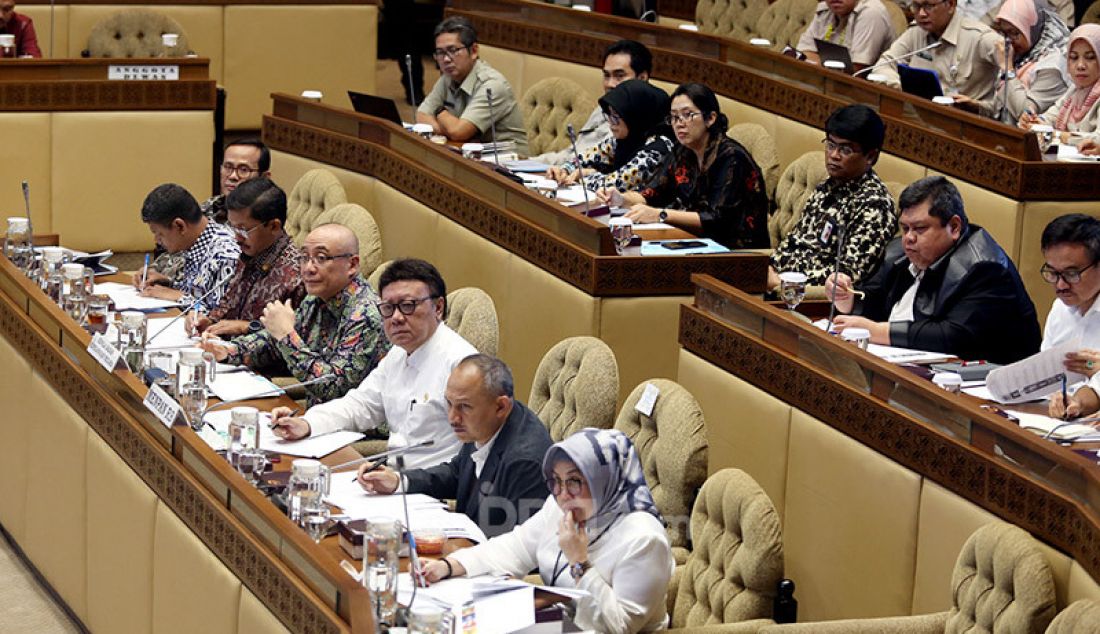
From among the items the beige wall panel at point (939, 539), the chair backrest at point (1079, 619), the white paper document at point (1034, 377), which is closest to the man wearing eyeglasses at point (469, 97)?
the white paper document at point (1034, 377)

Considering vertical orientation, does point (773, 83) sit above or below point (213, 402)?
above

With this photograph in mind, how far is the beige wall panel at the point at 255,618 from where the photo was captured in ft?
10.8

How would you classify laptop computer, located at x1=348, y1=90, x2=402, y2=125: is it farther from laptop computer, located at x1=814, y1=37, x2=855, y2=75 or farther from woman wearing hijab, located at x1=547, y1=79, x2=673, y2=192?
laptop computer, located at x1=814, y1=37, x2=855, y2=75

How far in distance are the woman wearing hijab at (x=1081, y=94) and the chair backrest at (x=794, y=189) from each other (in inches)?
32.1

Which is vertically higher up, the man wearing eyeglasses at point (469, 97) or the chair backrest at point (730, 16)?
the chair backrest at point (730, 16)

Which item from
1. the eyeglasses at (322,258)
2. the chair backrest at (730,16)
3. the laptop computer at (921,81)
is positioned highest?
the chair backrest at (730,16)

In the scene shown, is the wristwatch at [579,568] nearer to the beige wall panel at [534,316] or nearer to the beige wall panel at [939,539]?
the beige wall panel at [939,539]

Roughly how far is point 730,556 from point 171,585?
125cm

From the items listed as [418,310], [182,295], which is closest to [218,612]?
[418,310]

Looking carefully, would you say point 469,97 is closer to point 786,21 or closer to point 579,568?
point 786,21

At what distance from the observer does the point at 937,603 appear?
3.76 m

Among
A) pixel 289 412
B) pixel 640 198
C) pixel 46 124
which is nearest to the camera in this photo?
pixel 289 412

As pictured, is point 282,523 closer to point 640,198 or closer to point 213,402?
point 213,402

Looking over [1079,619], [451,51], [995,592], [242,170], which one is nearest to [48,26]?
[451,51]
